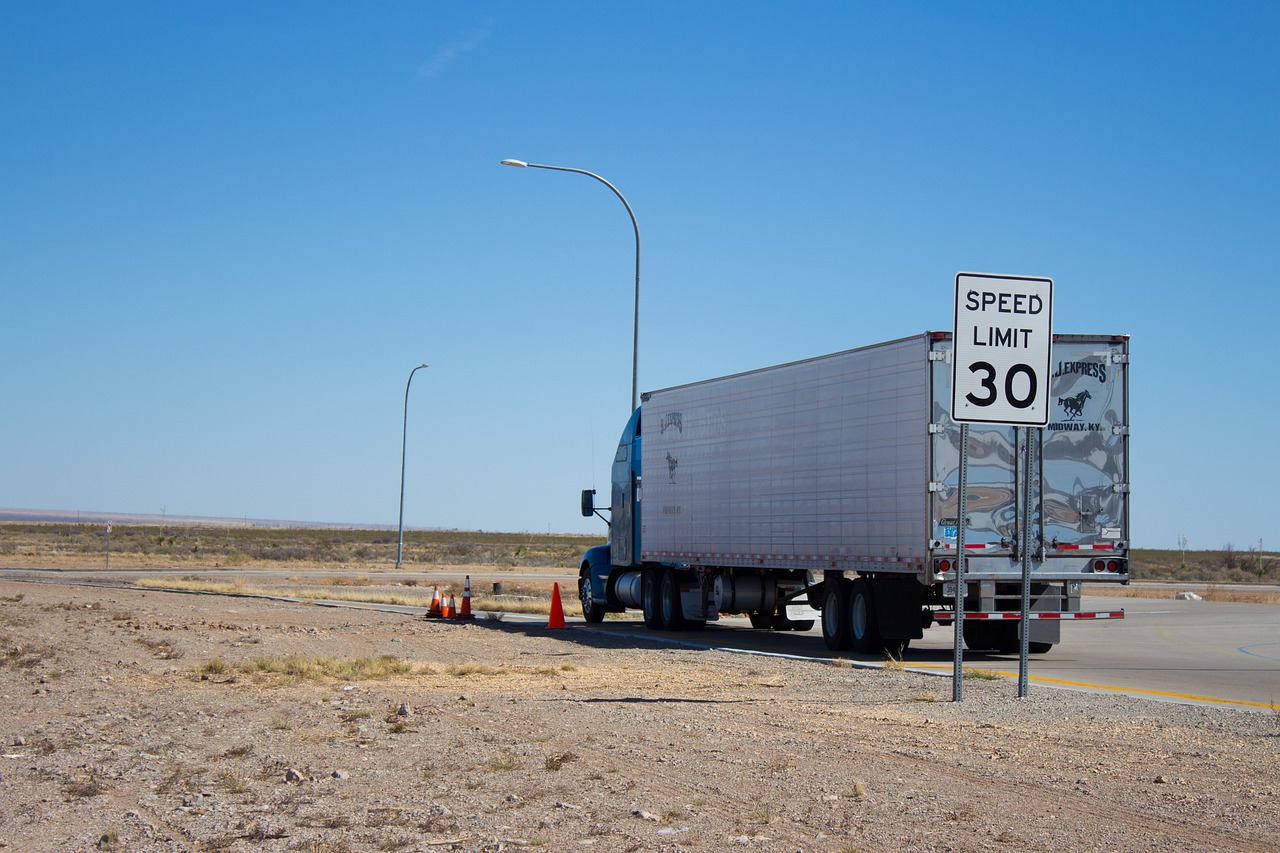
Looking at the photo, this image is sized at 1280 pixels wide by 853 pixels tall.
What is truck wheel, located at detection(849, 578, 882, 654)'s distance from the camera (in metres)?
19.2

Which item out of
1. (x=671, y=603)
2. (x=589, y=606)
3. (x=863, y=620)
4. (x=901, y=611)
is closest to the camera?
(x=901, y=611)

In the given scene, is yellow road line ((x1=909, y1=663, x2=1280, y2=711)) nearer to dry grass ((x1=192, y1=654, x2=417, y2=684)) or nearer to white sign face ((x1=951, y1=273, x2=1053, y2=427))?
white sign face ((x1=951, y1=273, x2=1053, y2=427))

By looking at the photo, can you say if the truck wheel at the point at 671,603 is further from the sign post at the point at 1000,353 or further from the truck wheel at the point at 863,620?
the sign post at the point at 1000,353

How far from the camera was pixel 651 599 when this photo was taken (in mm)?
26109

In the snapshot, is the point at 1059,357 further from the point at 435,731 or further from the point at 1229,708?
the point at 435,731

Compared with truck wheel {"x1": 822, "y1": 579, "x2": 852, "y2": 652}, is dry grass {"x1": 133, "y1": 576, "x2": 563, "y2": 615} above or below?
below

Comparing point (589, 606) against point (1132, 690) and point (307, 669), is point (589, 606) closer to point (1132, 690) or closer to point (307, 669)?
point (307, 669)

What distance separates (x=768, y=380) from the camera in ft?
71.6

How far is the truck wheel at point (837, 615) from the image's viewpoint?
19922 mm

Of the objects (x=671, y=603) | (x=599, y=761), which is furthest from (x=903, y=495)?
(x=599, y=761)

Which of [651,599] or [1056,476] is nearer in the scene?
[1056,476]

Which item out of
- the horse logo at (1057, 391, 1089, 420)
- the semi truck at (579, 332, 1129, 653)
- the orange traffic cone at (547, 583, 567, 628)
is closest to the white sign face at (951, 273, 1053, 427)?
the semi truck at (579, 332, 1129, 653)

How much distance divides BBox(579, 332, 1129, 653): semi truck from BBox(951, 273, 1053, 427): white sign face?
2.34 metres

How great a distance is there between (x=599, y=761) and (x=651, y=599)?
55.4 ft
